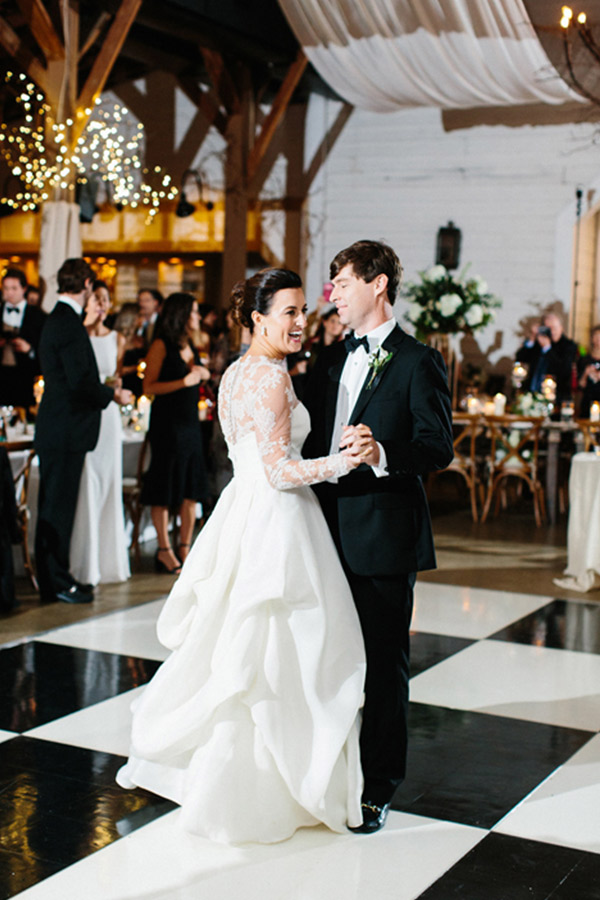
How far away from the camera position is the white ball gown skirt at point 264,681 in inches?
107

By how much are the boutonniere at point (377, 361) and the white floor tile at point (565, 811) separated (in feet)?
4.05

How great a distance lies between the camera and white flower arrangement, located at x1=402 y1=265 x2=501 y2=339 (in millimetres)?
9906

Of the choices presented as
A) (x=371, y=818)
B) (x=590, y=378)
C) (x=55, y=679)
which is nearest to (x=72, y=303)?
(x=55, y=679)

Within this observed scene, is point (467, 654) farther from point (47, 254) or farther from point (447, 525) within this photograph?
point (47, 254)

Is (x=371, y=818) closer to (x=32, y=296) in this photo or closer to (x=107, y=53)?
(x=32, y=296)

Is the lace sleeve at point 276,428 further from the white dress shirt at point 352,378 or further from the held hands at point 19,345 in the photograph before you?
the held hands at point 19,345

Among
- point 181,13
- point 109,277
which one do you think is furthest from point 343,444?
point 109,277

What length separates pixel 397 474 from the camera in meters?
2.74

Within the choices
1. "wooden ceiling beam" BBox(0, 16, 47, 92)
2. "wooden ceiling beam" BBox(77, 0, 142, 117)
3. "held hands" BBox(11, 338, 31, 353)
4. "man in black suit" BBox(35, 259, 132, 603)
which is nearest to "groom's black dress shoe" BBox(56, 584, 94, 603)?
"man in black suit" BBox(35, 259, 132, 603)

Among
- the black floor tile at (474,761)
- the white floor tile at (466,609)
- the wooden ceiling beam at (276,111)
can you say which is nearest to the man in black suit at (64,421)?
the white floor tile at (466,609)

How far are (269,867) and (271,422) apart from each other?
1.07 meters

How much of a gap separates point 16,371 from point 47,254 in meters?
1.44

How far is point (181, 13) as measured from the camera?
10273 mm

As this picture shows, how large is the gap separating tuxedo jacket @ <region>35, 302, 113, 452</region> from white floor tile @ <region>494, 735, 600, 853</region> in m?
2.96
